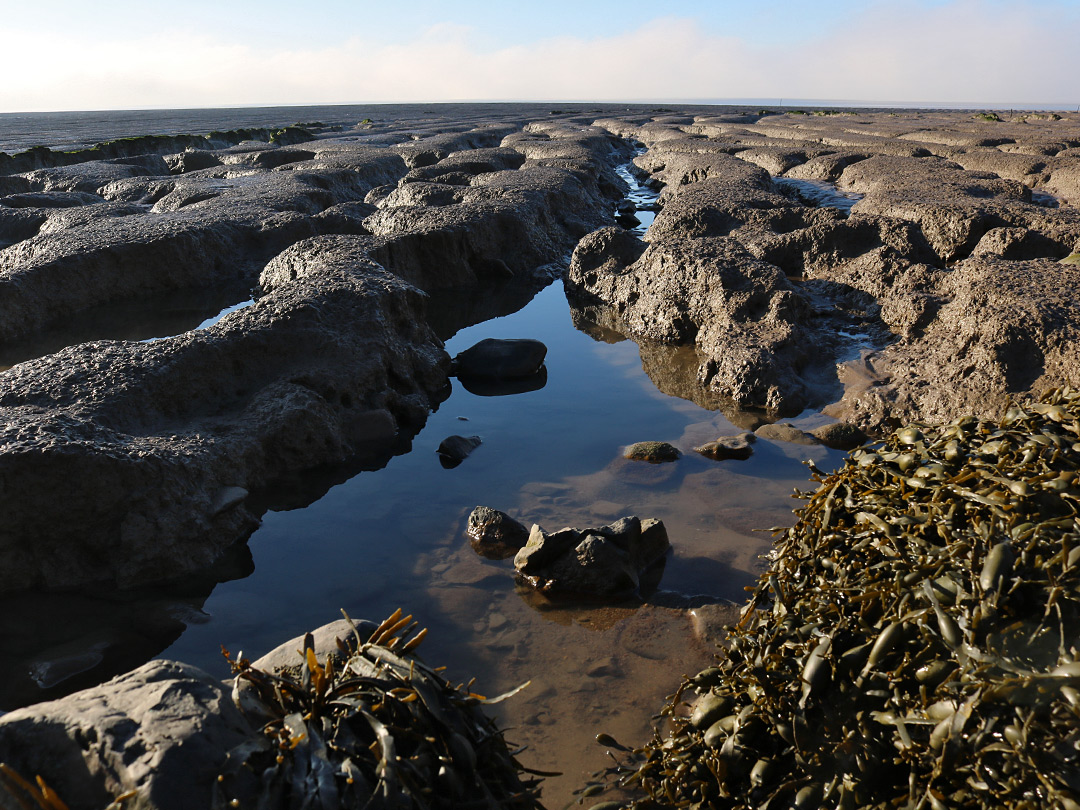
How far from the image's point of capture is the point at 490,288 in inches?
295

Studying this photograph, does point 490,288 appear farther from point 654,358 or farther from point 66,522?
point 66,522

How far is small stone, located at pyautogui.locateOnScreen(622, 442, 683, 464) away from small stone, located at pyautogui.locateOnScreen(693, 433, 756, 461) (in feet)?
0.50

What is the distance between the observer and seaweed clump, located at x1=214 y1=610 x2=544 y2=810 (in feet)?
4.66

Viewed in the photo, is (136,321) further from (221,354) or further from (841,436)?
(841,436)

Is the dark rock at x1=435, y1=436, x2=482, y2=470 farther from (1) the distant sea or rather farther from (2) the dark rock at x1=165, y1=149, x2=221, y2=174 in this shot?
(1) the distant sea

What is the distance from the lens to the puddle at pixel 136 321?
19.0ft

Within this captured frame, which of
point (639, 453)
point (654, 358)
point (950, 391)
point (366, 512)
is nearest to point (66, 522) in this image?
point (366, 512)

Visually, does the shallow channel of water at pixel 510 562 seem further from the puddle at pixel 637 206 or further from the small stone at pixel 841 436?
the puddle at pixel 637 206

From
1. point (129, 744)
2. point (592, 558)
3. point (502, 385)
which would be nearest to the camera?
point (129, 744)

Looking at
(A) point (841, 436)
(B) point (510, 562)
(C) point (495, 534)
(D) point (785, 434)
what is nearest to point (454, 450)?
(C) point (495, 534)

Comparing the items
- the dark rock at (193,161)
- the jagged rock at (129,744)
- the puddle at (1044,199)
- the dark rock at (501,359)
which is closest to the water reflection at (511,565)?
the dark rock at (501,359)

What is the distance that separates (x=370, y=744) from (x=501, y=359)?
3852mm

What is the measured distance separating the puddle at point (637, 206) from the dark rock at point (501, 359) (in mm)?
3692

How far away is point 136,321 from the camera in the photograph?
6414 millimetres
